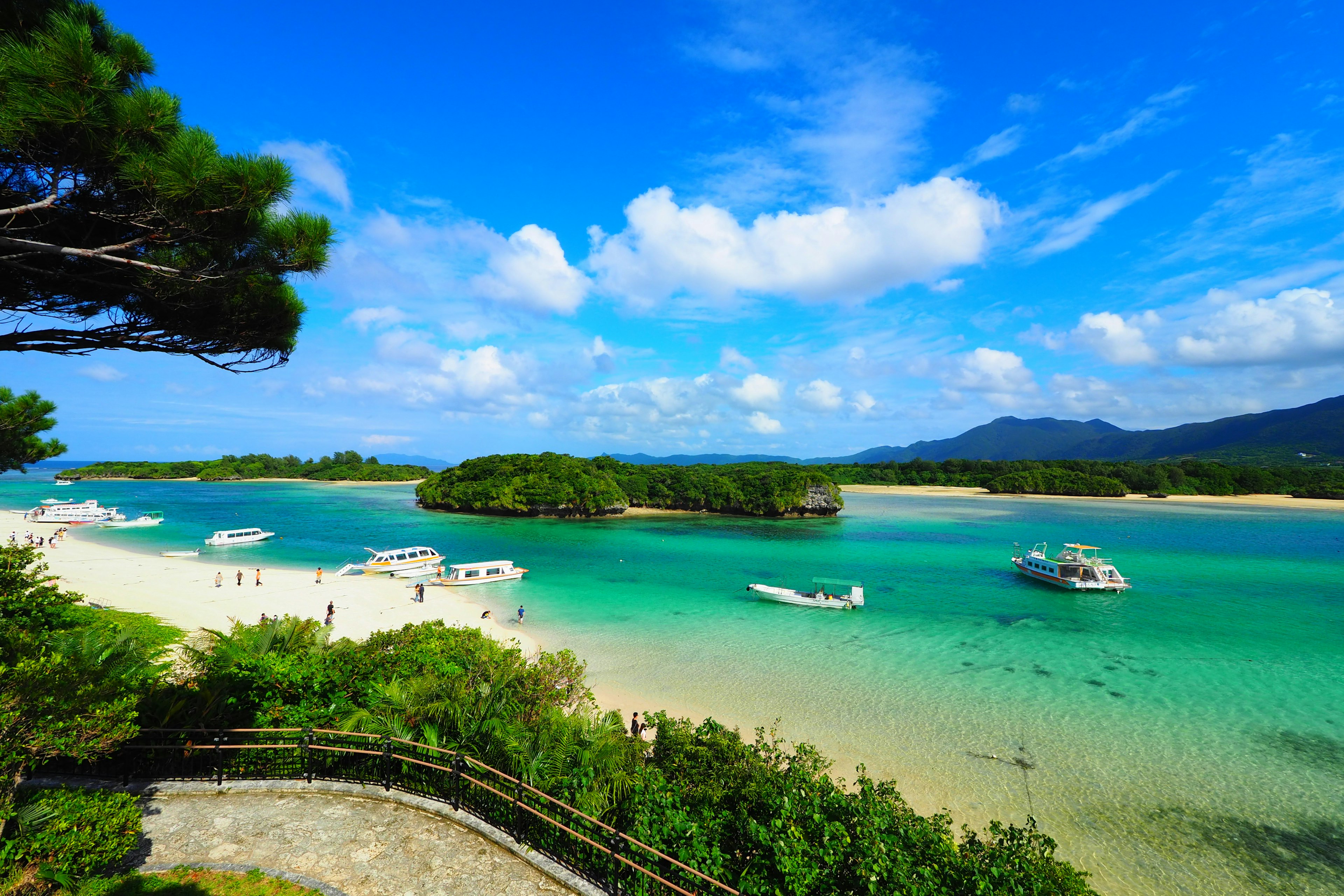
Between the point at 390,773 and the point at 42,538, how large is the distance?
6506 centimetres

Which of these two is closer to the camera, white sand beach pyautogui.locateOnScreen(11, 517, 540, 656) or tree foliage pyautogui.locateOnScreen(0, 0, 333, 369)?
tree foliage pyautogui.locateOnScreen(0, 0, 333, 369)

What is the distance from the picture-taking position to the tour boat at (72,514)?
61125 mm

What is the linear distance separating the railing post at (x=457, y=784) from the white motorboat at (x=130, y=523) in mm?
76210

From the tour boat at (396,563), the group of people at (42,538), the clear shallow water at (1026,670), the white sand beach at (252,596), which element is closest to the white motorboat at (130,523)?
the clear shallow water at (1026,670)

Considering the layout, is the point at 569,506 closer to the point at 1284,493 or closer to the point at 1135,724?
the point at 1135,724

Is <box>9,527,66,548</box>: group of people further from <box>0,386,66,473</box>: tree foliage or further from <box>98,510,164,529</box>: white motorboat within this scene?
<box>0,386,66,473</box>: tree foliage

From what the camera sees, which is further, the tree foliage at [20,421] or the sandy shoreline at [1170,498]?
the sandy shoreline at [1170,498]

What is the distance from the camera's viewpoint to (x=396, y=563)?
41.0 meters

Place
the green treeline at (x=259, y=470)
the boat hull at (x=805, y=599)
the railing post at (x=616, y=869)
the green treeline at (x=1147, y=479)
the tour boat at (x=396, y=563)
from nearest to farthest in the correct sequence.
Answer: the railing post at (x=616, y=869)
the boat hull at (x=805, y=599)
the tour boat at (x=396, y=563)
the green treeline at (x=1147, y=479)
the green treeline at (x=259, y=470)

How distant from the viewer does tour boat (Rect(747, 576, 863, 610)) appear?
32750 mm

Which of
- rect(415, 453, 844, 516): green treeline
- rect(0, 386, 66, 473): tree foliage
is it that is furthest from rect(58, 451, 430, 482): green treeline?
rect(0, 386, 66, 473): tree foliage

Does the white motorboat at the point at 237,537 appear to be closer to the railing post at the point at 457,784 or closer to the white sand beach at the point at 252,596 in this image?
the white sand beach at the point at 252,596

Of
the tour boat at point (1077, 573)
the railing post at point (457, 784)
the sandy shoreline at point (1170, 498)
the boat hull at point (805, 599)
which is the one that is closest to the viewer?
the railing post at point (457, 784)

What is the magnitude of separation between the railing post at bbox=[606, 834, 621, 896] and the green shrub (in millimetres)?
5623
